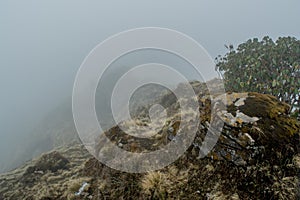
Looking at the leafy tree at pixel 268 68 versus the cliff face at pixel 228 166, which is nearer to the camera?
the cliff face at pixel 228 166

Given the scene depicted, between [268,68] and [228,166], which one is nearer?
[228,166]

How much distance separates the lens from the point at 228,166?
6.54 metres

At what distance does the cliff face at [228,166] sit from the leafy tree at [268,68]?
255 cm

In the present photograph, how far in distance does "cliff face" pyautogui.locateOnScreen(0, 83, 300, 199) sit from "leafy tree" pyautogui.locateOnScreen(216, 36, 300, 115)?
2.55m

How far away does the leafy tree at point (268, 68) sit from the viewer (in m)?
10.3

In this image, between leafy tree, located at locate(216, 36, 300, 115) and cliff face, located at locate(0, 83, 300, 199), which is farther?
leafy tree, located at locate(216, 36, 300, 115)

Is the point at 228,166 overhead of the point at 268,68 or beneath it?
beneath

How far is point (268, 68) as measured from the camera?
11836 millimetres

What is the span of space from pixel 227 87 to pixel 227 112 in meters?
6.80

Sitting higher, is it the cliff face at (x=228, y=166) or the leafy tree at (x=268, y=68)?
the leafy tree at (x=268, y=68)

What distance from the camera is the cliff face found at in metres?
5.87

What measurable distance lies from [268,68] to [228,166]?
7.71 m

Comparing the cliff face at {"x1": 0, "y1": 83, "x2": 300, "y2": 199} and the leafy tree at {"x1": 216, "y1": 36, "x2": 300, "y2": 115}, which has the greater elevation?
the leafy tree at {"x1": 216, "y1": 36, "x2": 300, "y2": 115}

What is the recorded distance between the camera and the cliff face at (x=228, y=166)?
19.2 feet
